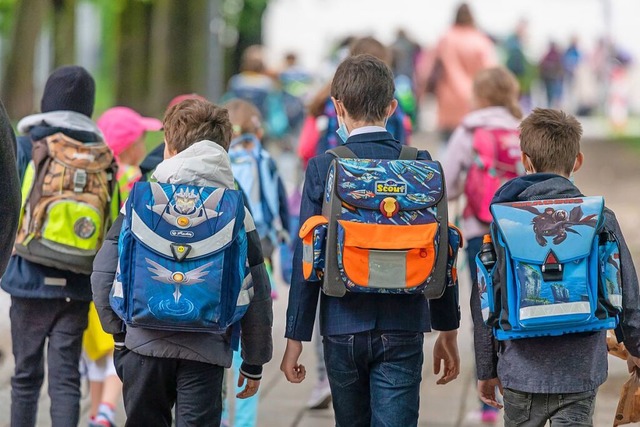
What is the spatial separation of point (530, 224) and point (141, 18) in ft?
62.4

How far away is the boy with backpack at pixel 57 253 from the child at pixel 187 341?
1012 mm

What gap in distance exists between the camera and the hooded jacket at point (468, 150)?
7.32 meters

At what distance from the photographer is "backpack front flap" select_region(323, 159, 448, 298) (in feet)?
15.7

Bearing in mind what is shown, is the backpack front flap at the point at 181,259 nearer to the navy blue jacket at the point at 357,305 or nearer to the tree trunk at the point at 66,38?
the navy blue jacket at the point at 357,305

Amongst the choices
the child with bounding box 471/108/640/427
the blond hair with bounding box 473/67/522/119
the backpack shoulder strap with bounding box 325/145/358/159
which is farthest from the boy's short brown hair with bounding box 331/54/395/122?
the blond hair with bounding box 473/67/522/119

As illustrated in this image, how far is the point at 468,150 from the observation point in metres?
7.35

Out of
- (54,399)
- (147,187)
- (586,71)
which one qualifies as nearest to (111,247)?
(147,187)

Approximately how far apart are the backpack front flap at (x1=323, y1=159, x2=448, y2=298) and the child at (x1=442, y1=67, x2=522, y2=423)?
243cm

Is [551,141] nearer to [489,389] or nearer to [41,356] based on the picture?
[489,389]

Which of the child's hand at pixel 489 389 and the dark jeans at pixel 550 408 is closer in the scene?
the dark jeans at pixel 550 408

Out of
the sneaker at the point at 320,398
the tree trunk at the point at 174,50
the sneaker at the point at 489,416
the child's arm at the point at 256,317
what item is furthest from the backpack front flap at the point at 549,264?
the tree trunk at the point at 174,50

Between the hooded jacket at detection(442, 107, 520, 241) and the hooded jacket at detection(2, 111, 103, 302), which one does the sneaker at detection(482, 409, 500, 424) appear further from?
the hooded jacket at detection(2, 111, 103, 302)

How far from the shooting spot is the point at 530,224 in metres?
4.74

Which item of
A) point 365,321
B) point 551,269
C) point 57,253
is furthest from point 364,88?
point 57,253
